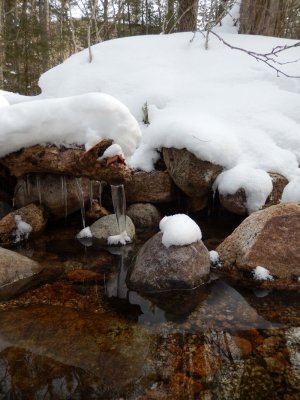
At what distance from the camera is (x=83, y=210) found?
16.0 feet

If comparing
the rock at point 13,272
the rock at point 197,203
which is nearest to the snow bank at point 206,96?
the rock at point 197,203

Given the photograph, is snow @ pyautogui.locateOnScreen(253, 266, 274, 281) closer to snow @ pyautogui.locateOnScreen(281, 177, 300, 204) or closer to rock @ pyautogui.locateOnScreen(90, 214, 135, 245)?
snow @ pyautogui.locateOnScreen(281, 177, 300, 204)

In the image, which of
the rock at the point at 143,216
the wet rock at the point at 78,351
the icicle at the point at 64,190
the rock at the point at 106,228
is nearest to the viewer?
the wet rock at the point at 78,351

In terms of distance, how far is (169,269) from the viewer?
10.9 ft

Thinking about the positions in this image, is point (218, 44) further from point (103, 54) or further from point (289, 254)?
point (289, 254)

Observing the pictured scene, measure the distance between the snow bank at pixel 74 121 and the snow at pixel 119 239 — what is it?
4.38 feet

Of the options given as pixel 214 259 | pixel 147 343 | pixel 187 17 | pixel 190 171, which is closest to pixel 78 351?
pixel 147 343

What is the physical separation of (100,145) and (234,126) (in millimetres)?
2901

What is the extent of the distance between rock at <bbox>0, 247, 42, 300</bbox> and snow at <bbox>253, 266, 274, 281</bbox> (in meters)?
2.46

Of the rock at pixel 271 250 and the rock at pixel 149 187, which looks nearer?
the rock at pixel 271 250

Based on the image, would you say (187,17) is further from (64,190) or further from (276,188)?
(64,190)

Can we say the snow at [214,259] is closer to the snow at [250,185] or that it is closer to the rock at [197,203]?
the snow at [250,185]

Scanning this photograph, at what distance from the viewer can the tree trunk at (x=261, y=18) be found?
301 inches

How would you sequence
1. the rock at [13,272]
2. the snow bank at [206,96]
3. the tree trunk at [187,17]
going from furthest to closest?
the tree trunk at [187,17] < the snow bank at [206,96] < the rock at [13,272]
